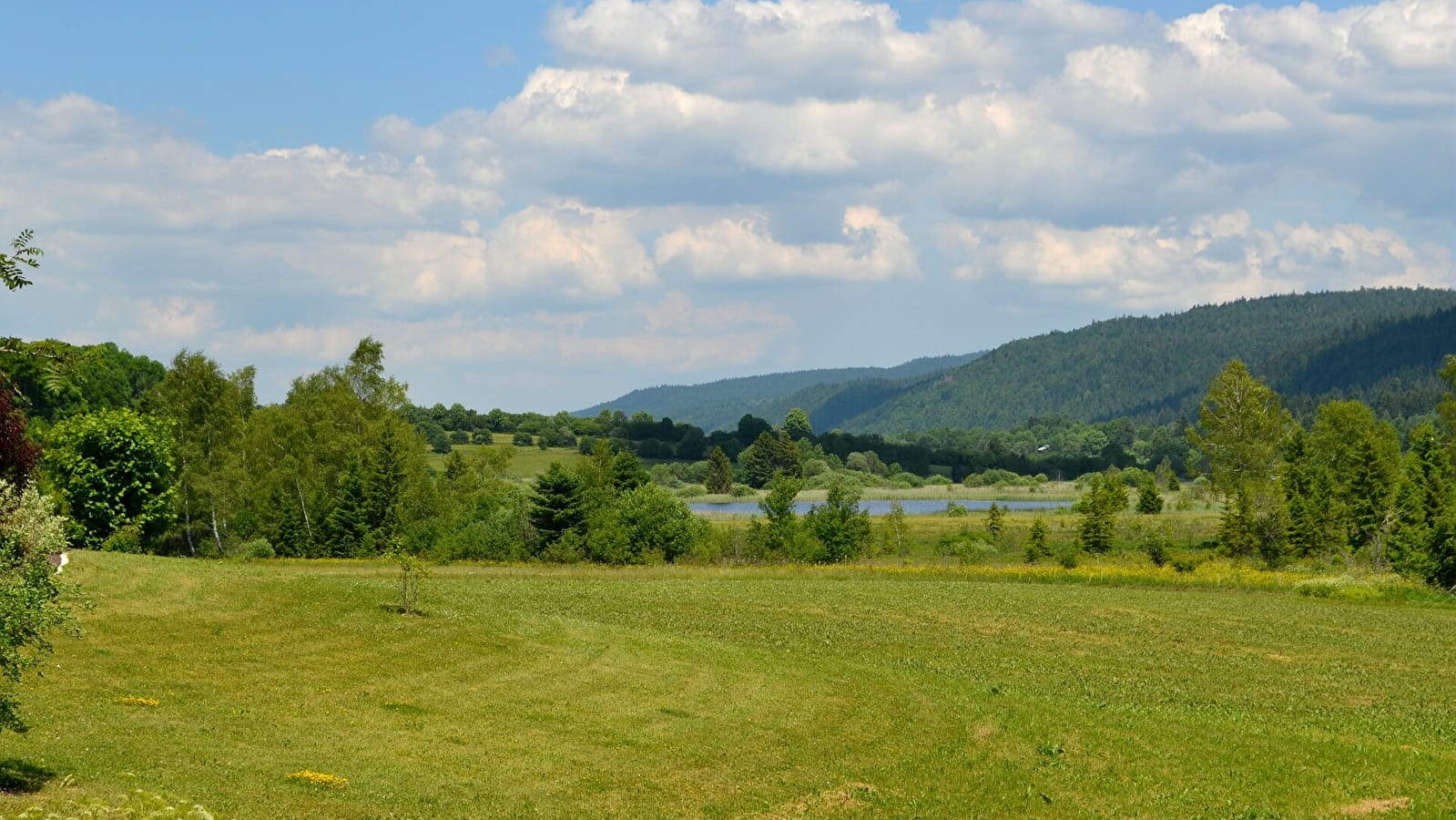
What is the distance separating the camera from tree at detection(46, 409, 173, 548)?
70.4m

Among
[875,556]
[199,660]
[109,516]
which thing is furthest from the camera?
[875,556]

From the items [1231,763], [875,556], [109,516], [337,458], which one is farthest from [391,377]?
[1231,763]

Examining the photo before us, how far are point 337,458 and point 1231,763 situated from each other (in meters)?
89.2

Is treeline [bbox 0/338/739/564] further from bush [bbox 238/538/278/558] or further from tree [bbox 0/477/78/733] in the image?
tree [bbox 0/477/78/733]

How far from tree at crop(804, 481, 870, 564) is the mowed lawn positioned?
4297cm

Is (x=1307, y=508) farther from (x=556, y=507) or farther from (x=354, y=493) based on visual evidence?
(x=354, y=493)

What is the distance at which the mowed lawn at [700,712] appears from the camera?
23.7 meters

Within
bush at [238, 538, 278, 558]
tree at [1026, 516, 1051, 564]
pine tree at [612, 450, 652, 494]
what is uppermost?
pine tree at [612, 450, 652, 494]

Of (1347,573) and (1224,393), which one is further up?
(1224,393)

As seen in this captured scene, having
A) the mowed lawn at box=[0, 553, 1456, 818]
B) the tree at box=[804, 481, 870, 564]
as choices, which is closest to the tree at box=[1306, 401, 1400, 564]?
the tree at box=[804, 481, 870, 564]

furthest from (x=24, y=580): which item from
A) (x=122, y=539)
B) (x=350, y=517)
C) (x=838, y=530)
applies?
(x=838, y=530)

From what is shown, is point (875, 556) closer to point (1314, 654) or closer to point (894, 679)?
point (1314, 654)

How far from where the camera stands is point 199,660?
32906 millimetres

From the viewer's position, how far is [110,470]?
71.8 metres
